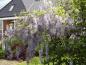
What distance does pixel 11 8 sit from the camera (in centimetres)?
3375

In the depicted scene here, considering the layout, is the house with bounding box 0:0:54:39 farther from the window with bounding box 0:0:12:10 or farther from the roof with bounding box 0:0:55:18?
the window with bounding box 0:0:12:10

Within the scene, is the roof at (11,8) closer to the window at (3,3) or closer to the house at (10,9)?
the house at (10,9)

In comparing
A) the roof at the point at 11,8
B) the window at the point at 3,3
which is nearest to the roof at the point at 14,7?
the roof at the point at 11,8

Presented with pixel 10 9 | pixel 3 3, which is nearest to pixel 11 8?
pixel 10 9

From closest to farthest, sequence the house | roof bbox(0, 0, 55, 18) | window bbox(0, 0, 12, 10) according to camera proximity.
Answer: the house < roof bbox(0, 0, 55, 18) < window bbox(0, 0, 12, 10)

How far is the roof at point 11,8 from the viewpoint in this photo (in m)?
32.9

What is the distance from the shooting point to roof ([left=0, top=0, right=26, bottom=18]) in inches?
1295

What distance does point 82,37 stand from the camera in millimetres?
11094

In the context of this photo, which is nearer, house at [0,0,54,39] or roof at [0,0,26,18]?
house at [0,0,54,39]

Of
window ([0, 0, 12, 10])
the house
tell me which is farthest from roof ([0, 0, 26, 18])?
window ([0, 0, 12, 10])

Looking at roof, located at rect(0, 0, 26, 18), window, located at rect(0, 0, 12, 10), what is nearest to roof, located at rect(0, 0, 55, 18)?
roof, located at rect(0, 0, 26, 18)

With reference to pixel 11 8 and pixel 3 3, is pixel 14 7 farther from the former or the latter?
pixel 3 3

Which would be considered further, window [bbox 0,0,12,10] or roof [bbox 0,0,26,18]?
window [bbox 0,0,12,10]

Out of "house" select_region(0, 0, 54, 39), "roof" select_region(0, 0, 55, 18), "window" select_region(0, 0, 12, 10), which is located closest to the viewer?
"house" select_region(0, 0, 54, 39)
